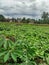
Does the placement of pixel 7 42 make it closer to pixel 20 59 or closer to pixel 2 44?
pixel 2 44

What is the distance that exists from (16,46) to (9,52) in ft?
0.43

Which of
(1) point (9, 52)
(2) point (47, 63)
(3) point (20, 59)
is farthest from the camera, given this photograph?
(2) point (47, 63)

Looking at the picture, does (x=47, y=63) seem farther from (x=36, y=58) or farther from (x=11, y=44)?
(x=11, y=44)

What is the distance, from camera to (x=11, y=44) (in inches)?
69.1

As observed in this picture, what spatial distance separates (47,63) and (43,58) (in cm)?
9

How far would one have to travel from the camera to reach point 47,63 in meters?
2.13

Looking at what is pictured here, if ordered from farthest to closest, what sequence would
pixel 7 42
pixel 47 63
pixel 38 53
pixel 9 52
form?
pixel 38 53 < pixel 47 63 < pixel 7 42 < pixel 9 52

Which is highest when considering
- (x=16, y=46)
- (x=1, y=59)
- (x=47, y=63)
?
(x=16, y=46)

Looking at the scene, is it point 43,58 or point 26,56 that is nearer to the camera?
point 26,56

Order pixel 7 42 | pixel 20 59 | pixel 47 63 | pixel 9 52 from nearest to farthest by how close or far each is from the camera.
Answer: pixel 9 52
pixel 7 42
pixel 20 59
pixel 47 63

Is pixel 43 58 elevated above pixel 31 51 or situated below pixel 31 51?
below

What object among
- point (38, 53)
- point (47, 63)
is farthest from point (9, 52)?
point (38, 53)

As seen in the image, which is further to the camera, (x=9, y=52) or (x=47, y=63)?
(x=47, y=63)

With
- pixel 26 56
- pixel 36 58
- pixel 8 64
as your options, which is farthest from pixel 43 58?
pixel 8 64
